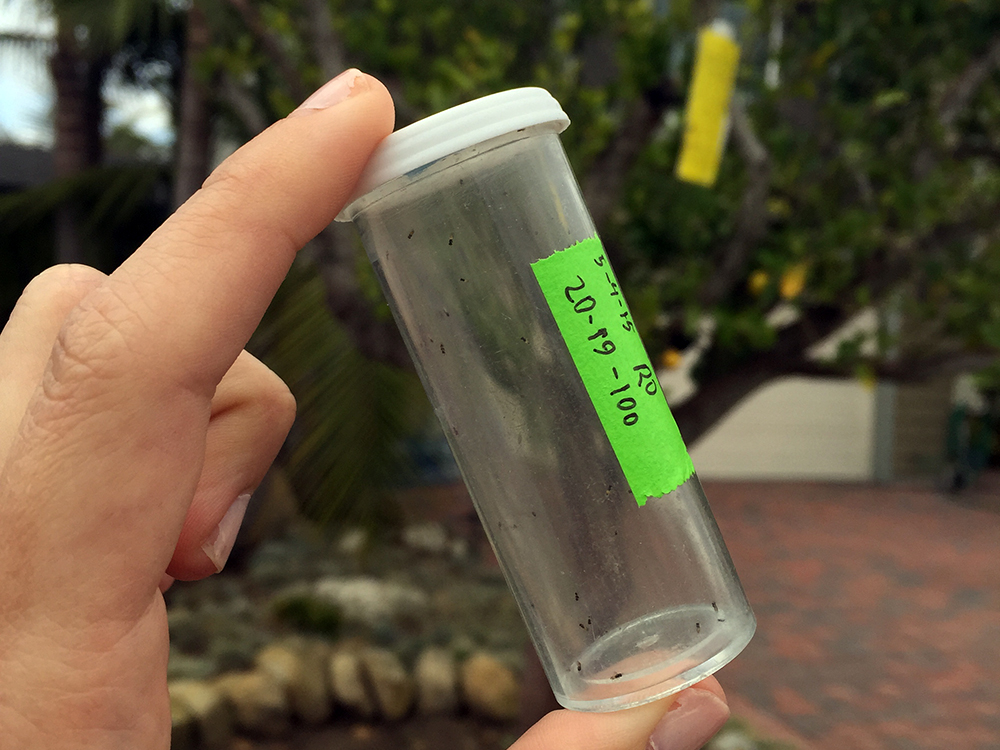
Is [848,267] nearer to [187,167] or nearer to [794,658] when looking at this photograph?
[794,658]

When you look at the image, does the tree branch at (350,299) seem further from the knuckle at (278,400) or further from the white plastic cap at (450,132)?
the white plastic cap at (450,132)

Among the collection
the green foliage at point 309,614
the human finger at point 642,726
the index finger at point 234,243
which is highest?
the index finger at point 234,243

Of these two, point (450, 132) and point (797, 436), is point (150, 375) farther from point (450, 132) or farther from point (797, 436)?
point (797, 436)

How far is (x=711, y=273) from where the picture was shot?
2490 millimetres

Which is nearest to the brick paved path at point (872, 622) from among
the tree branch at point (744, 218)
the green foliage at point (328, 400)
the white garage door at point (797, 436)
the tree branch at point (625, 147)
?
the white garage door at point (797, 436)

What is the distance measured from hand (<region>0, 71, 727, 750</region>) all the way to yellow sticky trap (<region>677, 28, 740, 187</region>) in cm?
→ 116

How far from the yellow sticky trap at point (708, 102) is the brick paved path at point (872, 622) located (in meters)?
2.96

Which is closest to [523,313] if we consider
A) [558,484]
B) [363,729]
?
[558,484]

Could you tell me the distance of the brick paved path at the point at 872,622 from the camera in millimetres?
3906

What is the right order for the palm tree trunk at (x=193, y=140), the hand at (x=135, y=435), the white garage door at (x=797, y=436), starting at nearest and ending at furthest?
1. the hand at (x=135, y=435)
2. the palm tree trunk at (x=193, y=140)
3. the white garage door at (x=797, y=436)

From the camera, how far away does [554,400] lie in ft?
3.14

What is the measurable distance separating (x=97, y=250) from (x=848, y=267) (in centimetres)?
509

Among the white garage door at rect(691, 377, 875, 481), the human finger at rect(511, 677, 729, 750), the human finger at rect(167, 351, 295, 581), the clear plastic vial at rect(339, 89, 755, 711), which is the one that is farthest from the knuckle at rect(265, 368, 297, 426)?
the white garage door at rect(691, 377, 875, 481)

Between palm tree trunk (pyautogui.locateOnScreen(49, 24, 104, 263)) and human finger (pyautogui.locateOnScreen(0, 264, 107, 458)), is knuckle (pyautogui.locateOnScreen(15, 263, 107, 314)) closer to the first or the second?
human finger (pyautogui.locateOnScreen(0, 264, 107, 458))
